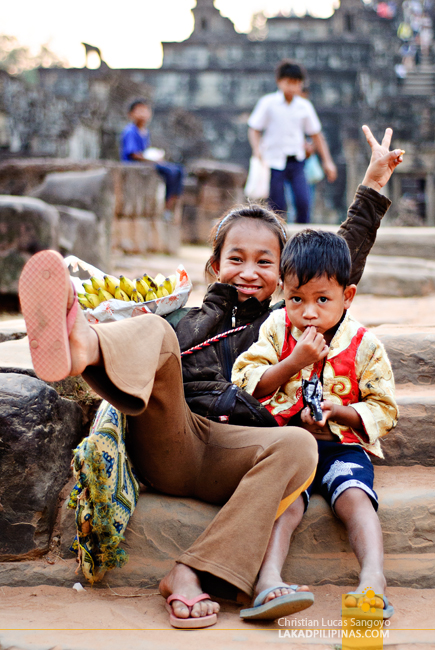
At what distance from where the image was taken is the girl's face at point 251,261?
2.24m

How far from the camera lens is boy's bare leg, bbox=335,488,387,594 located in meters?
1.62

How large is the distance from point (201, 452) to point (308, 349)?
0.44m

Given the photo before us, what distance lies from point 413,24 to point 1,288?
22.1 metres

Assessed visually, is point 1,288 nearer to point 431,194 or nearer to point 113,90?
point 113,90

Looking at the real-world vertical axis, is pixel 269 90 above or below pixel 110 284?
above

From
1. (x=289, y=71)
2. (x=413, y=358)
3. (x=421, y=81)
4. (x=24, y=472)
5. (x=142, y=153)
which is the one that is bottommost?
(x=24, y=472)

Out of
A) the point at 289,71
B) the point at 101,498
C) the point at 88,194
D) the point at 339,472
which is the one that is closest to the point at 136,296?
the point at 101,498

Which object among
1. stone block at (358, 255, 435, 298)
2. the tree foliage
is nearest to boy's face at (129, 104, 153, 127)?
stone block at (358, 255, 435, 298)

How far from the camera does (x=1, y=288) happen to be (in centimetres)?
500

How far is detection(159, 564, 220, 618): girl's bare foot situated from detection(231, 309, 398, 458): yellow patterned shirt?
556 mm

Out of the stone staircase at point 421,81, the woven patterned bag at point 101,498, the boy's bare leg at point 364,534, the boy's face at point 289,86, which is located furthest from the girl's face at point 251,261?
the stone staircase at point 421,81

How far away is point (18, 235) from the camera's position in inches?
199

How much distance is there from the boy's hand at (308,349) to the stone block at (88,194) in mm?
4592

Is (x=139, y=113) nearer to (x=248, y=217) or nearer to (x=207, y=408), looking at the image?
(x=248, y=217)
